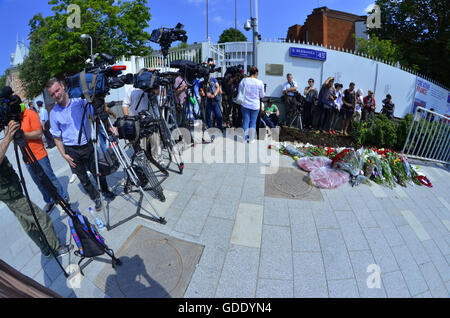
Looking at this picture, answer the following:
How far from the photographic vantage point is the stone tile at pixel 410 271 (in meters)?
2.46

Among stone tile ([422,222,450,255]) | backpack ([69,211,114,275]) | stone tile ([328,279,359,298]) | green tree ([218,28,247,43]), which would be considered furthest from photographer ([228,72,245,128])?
green tree ([218,28,247,43])

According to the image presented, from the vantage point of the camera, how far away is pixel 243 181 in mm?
4254

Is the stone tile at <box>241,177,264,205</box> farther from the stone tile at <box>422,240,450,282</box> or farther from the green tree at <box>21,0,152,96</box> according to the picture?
the green tree at <box>21,0,152,96</box>

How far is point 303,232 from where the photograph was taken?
306cm

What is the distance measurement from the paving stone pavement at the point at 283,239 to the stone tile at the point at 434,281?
0.01m

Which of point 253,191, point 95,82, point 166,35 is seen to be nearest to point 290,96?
point 166,35

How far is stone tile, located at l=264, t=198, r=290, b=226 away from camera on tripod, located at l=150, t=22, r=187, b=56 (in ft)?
11.5

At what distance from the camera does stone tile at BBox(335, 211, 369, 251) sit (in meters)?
2.89

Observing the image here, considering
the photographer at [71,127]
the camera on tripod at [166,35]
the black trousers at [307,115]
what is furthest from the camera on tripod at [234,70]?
the photographer at [71,127]

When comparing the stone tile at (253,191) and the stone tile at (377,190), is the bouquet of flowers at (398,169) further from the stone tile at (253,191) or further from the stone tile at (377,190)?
the stone tile at (253,191)

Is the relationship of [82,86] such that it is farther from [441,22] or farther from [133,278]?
[441,22]
